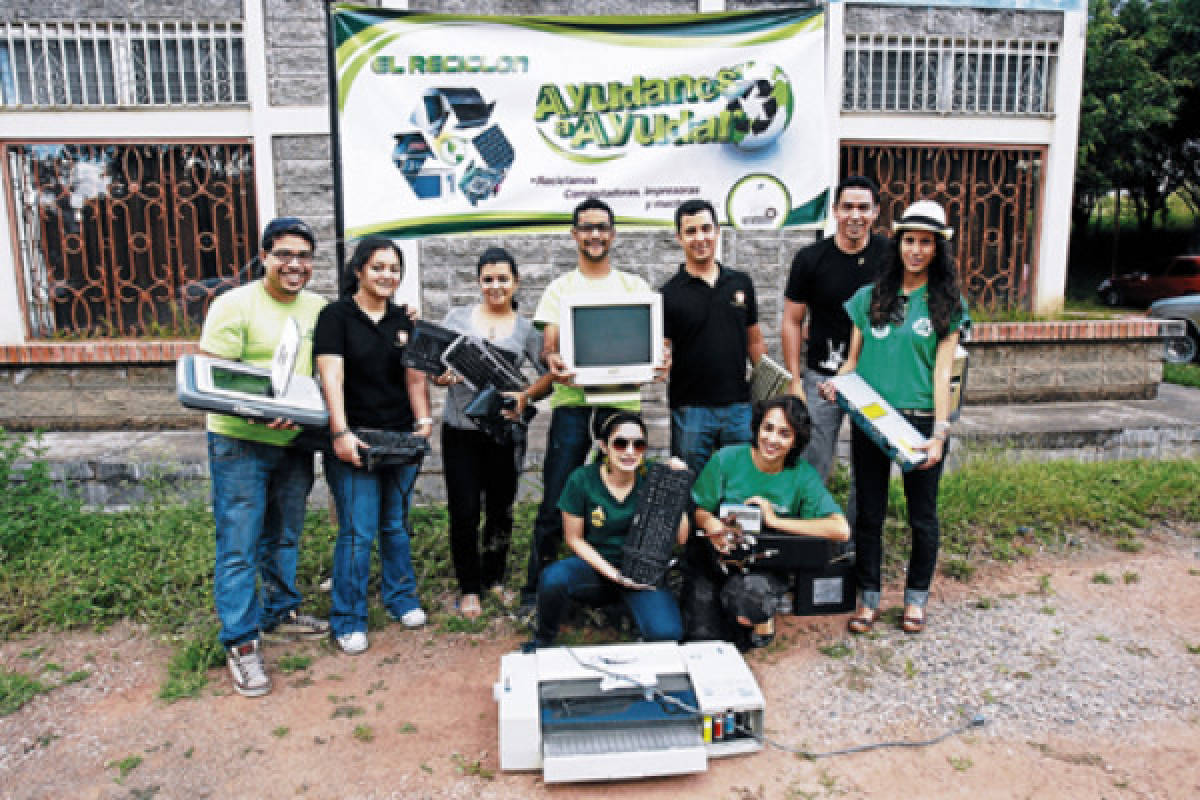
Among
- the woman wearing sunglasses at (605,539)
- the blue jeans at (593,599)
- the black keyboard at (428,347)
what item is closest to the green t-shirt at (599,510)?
the woman wearing sunglasses at (605,539)

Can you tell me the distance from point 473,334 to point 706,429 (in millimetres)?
1098

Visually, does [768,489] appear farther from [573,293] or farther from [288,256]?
[288,256]

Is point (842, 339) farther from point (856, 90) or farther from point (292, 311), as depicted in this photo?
point (856, 90)

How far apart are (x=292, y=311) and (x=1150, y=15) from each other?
68.8 feet

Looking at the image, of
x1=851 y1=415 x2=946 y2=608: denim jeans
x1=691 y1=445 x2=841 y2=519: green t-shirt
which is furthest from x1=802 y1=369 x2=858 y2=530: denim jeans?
x1=691 y1=445 x2=841 y2=519: green t-shirt

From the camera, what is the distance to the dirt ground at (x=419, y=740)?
2660mm

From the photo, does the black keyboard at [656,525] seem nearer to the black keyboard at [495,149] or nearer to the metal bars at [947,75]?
the black keyboard at [495,149]

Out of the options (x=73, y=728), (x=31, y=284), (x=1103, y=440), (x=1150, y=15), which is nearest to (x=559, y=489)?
(x=73, y=728)

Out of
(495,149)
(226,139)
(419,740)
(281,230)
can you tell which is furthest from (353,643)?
(226,139)

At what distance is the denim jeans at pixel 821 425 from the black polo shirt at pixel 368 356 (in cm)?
185

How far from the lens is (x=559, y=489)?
12.0ft

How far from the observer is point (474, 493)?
12.0ft

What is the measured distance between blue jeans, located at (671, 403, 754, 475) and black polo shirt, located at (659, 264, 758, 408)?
0.14ft

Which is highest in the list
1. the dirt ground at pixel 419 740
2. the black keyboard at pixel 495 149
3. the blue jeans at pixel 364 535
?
the black keyboard at pixel 495 149
